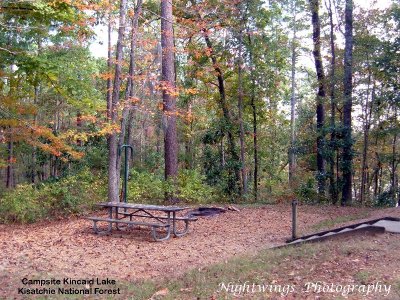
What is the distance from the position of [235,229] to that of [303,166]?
29.7ft

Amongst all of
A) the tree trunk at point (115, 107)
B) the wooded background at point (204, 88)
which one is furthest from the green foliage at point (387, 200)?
the tree trunk at point (115, 107)

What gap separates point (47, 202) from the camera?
12047 millimetres

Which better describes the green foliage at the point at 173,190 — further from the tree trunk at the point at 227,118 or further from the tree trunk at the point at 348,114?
the tree trunk at the point at 348,114

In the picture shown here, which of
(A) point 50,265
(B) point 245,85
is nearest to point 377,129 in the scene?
(B) point 245,85

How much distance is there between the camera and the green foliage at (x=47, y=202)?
38.0ft

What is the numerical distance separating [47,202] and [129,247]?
527 cm

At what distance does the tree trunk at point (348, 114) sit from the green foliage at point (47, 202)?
828cm

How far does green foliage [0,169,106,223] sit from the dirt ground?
515mm

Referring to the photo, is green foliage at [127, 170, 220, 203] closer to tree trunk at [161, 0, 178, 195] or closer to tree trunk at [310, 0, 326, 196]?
tree trunk at [161, 0, 178, 195]

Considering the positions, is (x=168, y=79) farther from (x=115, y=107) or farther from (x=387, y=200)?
(x=387, y=200)

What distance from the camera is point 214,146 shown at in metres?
19.6

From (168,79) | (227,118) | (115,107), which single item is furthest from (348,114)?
(115,107)

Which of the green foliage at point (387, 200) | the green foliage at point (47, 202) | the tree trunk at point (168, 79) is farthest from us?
the green foliage at point (387, 200)

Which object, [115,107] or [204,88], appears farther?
[204,88]
